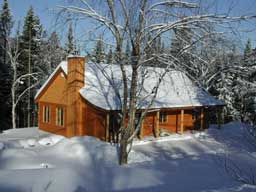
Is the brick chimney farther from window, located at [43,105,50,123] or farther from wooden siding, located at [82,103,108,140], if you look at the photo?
window, located at [43,105,50,123]

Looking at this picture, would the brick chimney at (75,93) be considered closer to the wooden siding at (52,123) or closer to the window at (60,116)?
the wooden siding at (52,123)

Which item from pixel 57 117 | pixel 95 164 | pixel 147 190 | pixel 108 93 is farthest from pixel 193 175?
pixel 57 117

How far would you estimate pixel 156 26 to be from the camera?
11.8 metres

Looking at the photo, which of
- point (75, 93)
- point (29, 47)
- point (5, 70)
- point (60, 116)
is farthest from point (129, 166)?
point (5, 70)

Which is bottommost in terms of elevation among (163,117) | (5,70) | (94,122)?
(163,117)

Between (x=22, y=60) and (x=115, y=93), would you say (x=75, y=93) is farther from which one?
(x=22, y=60)

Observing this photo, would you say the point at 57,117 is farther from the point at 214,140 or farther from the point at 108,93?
the point at 214,140

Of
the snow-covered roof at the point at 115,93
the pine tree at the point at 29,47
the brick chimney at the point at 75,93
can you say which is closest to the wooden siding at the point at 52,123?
the brick chimney at the point at 75,93

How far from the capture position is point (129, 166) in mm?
12664

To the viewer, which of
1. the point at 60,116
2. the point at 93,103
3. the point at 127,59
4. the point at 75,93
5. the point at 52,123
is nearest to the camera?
the point at 127,59

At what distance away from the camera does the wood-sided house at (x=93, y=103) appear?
758 inches

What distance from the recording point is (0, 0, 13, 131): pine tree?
30.7 meters

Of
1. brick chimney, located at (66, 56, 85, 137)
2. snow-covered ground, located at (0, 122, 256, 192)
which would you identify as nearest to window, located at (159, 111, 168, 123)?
snow-covered ground, located at (0, 122, 256, 192)

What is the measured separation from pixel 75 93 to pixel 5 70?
15.9 metres
